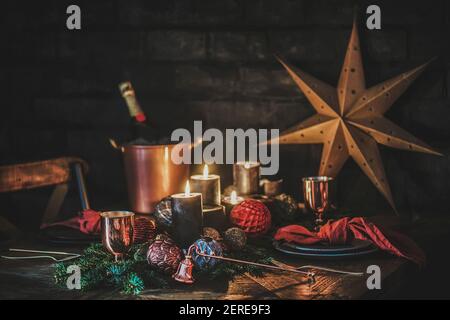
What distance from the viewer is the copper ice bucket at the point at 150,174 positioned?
2064 millimetres

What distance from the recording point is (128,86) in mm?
2219

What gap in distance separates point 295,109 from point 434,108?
0.46m

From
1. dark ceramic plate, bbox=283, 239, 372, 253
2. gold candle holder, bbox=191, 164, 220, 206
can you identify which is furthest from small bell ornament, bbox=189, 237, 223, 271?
gold candle holder, bbox=191, 164, 220, 206

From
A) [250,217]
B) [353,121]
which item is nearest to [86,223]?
[250,217]

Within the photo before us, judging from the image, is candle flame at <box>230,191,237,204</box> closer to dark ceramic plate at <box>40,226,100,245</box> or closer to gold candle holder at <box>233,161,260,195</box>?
gold candle holder at <box>233,161,260,195</box>

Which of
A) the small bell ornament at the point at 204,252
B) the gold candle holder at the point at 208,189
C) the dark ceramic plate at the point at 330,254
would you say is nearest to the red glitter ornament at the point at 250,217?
the gold candle holder at the point at 208,189

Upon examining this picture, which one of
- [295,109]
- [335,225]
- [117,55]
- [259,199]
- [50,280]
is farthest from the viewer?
[117,55]

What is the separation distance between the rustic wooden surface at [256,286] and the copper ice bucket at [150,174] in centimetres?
52

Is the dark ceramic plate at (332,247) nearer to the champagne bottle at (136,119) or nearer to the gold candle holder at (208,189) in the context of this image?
the gold candle holder at (208,189)

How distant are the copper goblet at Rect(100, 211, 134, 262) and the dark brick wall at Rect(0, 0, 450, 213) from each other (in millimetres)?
953

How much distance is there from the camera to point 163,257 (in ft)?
4.85
